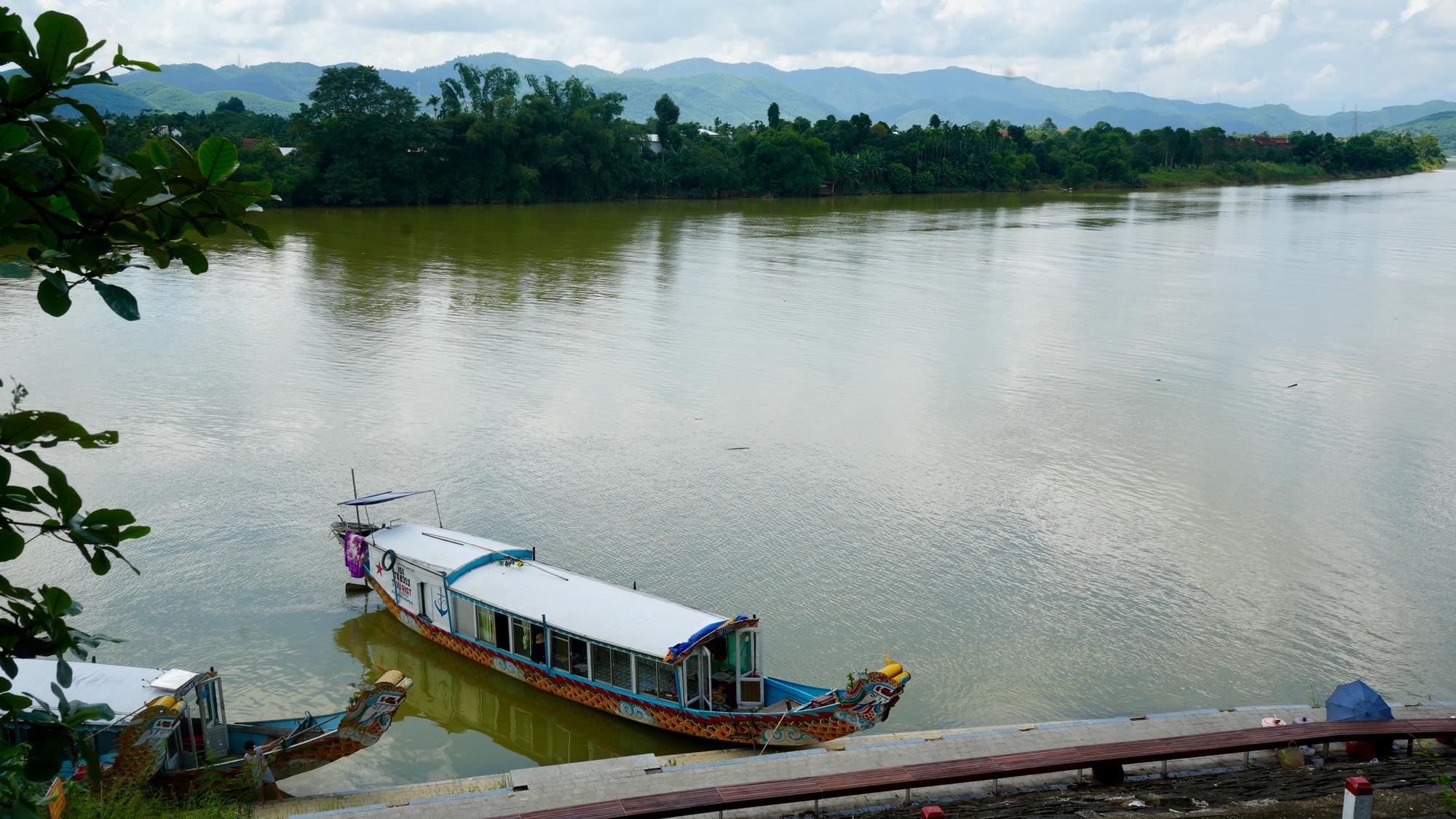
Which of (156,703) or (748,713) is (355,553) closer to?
(156,703)

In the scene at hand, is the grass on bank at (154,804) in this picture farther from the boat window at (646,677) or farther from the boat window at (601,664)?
the boat window at (646,677)

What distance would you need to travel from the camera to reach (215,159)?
2.74 meters

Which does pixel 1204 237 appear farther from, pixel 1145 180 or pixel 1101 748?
pixel 1145 180

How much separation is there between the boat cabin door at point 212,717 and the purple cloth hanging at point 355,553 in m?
4.02

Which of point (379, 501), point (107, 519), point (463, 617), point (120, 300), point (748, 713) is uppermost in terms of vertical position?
point (120, 300)

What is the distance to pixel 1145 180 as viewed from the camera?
372 feet

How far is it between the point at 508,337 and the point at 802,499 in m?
13.8

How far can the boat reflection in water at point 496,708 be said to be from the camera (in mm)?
11609

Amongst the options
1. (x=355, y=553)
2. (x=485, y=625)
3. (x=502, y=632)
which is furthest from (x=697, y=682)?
(x=355, y=553)

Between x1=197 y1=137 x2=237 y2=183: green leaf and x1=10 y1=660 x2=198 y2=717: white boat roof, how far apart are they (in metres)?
8.19

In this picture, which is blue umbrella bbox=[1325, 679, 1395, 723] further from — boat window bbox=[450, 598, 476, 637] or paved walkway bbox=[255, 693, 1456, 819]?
boat window bbox=[450, 598, 476, 637]

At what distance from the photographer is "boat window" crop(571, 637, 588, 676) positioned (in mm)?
11719

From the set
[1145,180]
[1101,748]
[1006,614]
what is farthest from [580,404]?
[1145,180]

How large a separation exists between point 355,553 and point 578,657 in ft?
13.4
